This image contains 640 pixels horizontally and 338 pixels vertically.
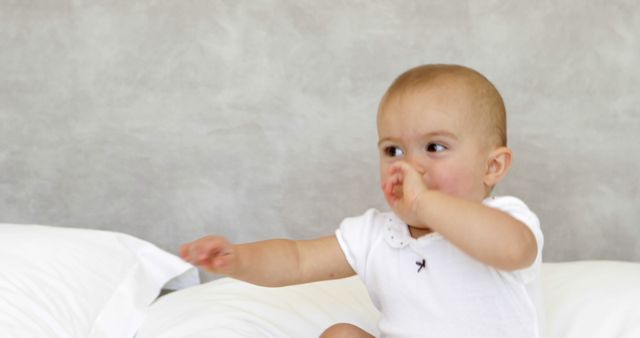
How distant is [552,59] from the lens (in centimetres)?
206

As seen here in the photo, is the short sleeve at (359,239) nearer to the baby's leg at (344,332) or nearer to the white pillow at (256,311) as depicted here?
the baby's leg at (344,332)

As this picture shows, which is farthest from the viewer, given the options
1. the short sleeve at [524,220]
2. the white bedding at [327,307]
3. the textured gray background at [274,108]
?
the textured gray background at [274,108]

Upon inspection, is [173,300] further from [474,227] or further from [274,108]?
[474,227]

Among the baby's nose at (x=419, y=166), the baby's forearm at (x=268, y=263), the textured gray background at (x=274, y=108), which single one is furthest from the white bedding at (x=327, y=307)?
the baby's nose at (x=419, y=166)

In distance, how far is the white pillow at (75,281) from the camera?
60.3 inches

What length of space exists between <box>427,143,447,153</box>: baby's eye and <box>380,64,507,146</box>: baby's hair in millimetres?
77

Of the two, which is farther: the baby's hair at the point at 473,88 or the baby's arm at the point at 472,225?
the baby's hair at the point at 473,88

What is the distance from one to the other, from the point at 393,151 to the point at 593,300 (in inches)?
20.5

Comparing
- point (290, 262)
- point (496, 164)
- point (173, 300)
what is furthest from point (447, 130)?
point (173, 300)

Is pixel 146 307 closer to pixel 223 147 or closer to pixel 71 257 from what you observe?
pixel 71 257

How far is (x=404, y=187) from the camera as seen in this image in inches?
48.2

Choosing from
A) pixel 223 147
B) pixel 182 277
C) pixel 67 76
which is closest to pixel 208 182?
pixel 223 147

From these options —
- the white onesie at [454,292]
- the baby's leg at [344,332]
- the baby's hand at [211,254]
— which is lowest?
the baby's leg at [344,332]

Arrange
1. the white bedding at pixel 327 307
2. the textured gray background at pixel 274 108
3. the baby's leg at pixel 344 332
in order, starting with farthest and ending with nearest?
the textured gray background at pixel 274 108 < the white bedding at pixel 327 307 < the baby's leg at pixel 344 332
